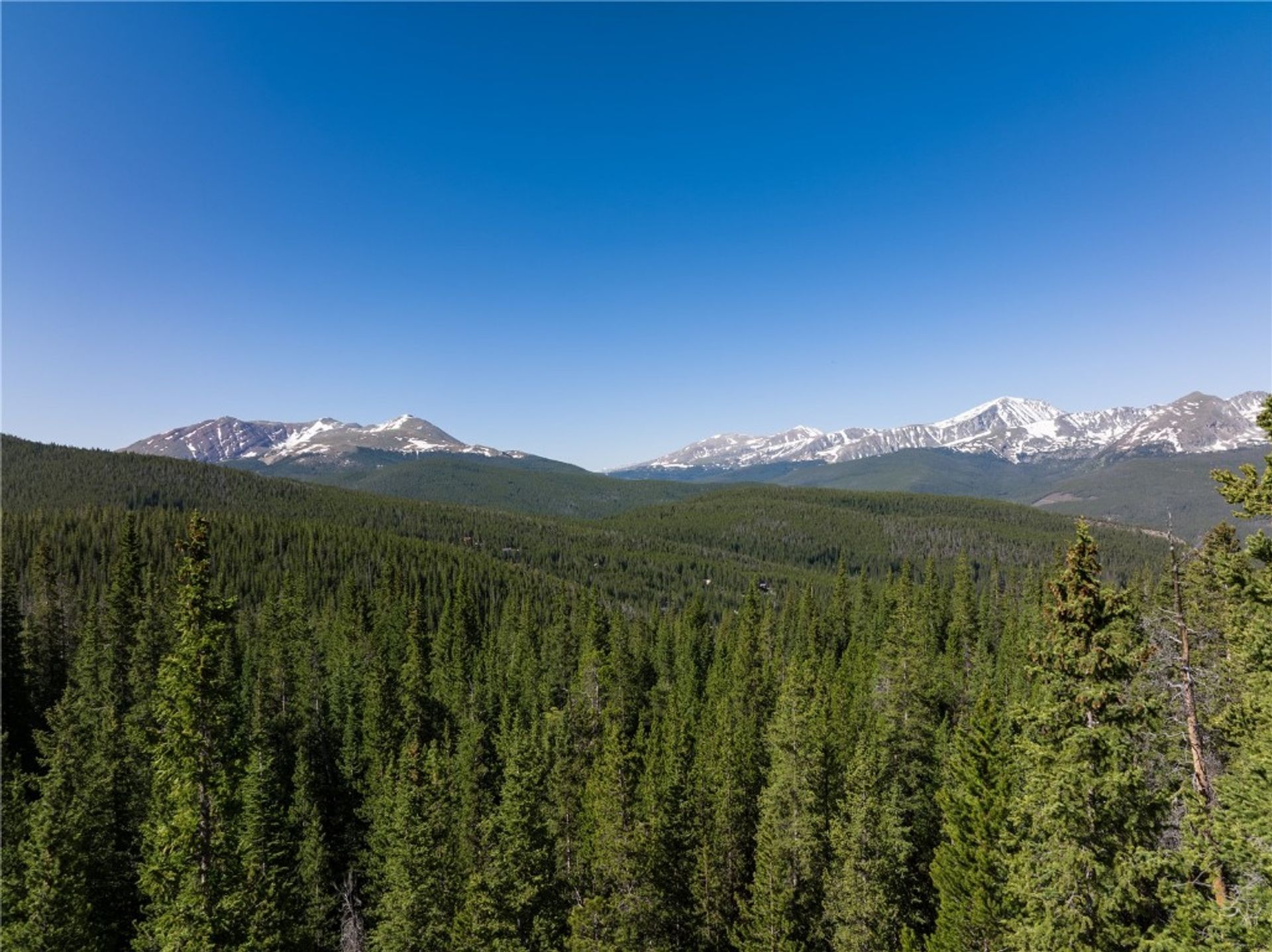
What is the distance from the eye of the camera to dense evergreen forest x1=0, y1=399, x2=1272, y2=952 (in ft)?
52.7

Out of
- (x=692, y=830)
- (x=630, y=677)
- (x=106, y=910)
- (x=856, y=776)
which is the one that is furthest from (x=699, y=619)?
(x=106, y=910)

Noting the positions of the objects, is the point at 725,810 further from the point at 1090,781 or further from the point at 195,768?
the point at 195,768

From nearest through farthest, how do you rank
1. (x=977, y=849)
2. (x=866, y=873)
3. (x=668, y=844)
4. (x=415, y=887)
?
(x=977, y=849) → (x=866, y=873) → (x=415, y=887) → (x=668, y=844)

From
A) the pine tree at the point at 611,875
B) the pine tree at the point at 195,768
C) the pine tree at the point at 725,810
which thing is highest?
the pine tree at the point at 195,768

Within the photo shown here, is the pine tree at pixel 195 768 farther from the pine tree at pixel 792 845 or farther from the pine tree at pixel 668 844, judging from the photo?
the pine tree at pixel 792 845

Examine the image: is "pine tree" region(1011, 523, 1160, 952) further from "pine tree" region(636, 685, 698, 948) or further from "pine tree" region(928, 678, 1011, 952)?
"pine tree" region(636, 685, 698, 948)

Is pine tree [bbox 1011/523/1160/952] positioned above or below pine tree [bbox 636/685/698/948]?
above

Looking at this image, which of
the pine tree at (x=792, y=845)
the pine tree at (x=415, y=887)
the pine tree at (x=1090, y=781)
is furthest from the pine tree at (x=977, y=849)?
the pine tree at (x=415, y=887)

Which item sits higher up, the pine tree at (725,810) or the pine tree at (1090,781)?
the pine tree at (1090,781)

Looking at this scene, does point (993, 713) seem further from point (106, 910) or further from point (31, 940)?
point (106, 910)

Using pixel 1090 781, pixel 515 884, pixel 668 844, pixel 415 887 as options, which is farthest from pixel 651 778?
pixel 1090 781

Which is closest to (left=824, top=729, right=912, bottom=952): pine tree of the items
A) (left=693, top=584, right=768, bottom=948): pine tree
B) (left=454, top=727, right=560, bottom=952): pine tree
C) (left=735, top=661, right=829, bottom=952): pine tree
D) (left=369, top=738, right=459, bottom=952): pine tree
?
(left=735, top=661, right=829, bottom=952): pine tree

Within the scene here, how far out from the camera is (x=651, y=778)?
136 feet

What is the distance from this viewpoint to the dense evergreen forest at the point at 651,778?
16.1m
